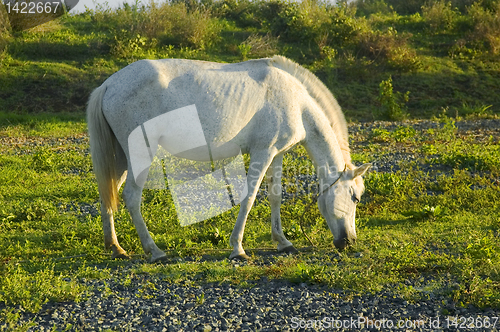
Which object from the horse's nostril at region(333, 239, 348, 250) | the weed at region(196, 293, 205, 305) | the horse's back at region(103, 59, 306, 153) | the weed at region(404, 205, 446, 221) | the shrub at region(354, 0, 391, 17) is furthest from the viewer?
the shrub at region(354, 0, 391, 17)

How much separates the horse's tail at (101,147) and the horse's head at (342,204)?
8.48 feet

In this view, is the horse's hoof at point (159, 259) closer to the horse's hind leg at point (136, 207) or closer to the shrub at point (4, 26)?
the horse's hind leg at point (136, 207)

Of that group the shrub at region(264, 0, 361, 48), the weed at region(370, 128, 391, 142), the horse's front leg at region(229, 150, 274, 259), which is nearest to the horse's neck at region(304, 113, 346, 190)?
the horse's front leg at region(229, 150, 274, 259)

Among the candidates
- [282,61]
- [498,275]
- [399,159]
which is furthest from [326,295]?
[399,159]

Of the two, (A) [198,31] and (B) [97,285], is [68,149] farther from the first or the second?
(A) [198,31]

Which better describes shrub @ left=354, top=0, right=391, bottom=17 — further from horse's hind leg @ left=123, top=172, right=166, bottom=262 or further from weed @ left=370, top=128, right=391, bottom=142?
horse's hind leg @ left=123, top=172, right=166, bottom=262

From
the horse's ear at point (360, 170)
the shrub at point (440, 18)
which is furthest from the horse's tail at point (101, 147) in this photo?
the shrub at point (440, 18)

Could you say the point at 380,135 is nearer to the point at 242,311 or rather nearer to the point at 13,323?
the point at 242,311

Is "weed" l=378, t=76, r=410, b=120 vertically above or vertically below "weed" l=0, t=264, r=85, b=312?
below

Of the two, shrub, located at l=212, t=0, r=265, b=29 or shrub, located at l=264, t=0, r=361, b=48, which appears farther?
shrub, located at l=212, t=0, r=265, b=29

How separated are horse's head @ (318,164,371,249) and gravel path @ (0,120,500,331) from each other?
3.84ft

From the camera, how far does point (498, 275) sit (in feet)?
16.0

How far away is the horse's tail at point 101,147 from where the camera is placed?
5715 mm

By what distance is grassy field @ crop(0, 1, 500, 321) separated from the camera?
5.23 meters
